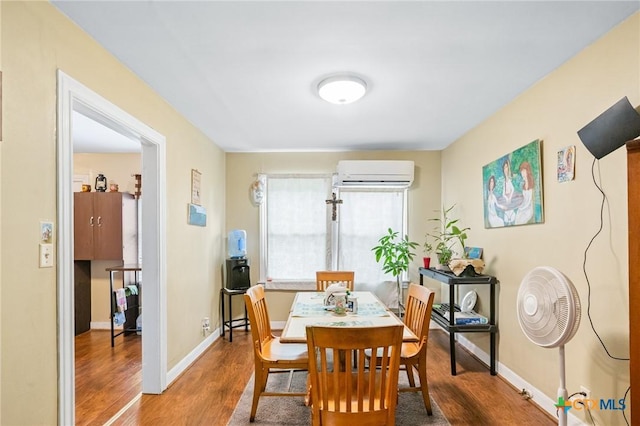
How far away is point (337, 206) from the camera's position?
5.16 meters

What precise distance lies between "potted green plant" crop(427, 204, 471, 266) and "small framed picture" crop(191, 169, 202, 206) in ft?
8.78

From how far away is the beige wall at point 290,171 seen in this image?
514 cm

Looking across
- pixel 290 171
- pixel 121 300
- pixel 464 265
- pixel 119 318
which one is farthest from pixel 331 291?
pixel 119 318

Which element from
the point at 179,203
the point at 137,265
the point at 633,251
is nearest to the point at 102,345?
the point at 137,265

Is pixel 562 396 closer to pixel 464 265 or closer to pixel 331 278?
pixel 464 265

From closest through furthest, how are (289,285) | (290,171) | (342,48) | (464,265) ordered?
(342,48), (464,265), (289,285), (290,171)

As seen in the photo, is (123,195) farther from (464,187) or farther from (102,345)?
(464,187)

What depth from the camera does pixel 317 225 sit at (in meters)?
5.19

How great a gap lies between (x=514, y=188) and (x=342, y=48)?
74.4 inches

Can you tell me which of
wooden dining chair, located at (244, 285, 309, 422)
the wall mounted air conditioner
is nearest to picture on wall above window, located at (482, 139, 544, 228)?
the wall mounted air conditioner

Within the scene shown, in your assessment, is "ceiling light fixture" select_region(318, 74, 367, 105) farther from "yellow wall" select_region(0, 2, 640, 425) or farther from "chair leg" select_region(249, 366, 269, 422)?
"chair leg" select_region(249, 366, 269, 422)

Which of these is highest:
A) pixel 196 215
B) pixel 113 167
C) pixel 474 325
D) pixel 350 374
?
pixel 113 167

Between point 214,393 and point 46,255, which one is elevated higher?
point 46,255

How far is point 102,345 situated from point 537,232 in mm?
4595
